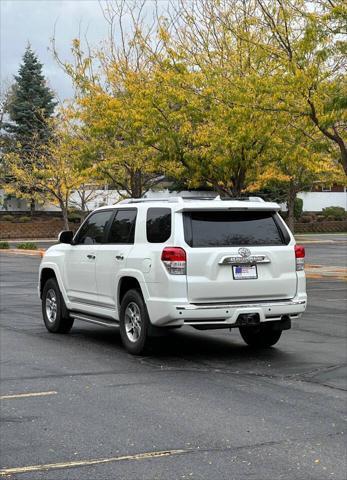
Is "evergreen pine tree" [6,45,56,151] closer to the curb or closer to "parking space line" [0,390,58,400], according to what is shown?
the curb

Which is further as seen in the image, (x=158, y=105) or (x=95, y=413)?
(x=158, y=105)

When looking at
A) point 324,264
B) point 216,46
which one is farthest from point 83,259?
point 324,264

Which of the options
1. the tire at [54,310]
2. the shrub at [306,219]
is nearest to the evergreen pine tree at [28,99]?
the shrub at [306,219]

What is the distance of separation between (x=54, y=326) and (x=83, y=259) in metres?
1.37

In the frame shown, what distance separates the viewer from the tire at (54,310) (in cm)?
1152

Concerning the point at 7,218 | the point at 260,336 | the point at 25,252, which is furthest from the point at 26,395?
the point at 7,218

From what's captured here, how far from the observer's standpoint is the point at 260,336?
10.4 m

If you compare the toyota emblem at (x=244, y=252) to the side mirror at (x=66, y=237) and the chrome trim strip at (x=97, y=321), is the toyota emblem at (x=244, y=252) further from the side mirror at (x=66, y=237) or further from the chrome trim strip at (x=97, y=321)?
the side mirror at (x=66, y=237)

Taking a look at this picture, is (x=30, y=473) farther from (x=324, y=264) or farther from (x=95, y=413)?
(x=324, y=264)

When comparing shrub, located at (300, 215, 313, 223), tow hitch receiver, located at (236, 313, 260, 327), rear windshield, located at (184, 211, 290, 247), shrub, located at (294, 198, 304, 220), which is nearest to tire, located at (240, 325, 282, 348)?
tow hitch receiver, located at (236, 313, 260, 327)

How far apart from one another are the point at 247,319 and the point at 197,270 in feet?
2.89

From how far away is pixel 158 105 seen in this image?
21766 mm

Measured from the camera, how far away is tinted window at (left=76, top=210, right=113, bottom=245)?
1084 cm

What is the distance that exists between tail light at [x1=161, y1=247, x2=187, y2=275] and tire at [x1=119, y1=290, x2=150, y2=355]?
2.22 feet
